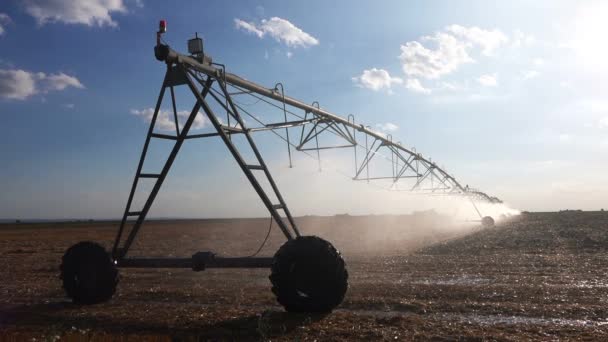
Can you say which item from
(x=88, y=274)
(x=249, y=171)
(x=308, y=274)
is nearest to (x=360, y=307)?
(x=308, y=274)

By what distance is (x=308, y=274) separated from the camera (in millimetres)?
7797

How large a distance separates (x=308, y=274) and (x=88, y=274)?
478 cm

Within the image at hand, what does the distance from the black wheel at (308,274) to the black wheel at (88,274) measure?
12.8 ft

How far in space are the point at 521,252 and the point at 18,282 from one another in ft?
55.6

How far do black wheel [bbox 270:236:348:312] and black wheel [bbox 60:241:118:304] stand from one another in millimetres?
3907

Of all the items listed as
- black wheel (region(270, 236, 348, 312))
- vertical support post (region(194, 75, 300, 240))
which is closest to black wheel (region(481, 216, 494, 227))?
vertical support post (region(194, 75, 300, 240))

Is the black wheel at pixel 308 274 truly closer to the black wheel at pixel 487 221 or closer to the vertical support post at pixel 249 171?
the vertical support post at pixel 249 171

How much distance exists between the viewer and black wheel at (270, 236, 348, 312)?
7.73 meters

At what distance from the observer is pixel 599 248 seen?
1803 cm

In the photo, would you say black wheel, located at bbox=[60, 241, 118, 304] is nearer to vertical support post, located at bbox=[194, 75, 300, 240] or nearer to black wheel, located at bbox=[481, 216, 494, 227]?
vertical support post, located at bbox=[194, 75, 300, 240]

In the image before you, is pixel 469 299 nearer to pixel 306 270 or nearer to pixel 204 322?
pixel 306 270

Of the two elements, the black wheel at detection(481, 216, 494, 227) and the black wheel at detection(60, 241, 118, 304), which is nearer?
the black wheel at detection(60, 241, 118, 304)

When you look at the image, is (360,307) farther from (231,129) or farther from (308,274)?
(231,129)

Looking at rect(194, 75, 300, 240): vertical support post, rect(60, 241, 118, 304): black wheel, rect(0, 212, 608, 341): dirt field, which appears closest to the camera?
rect(0, 212, 608, 341): dirt field
